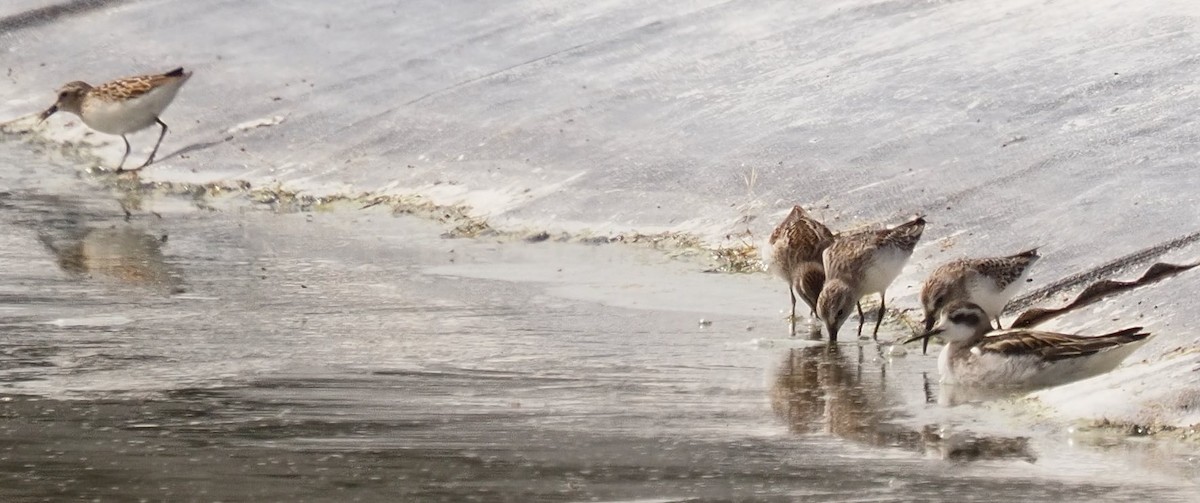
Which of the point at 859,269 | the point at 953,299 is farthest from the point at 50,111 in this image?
the point at 953,299

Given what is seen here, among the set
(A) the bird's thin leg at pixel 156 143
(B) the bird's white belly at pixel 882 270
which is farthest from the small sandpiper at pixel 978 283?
(A) the bird's thin leg at pixel 156 143

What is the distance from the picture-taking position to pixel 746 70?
1405 centimetres

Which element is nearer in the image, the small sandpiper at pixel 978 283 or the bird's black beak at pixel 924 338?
the bird's black beak at pixel 924 338

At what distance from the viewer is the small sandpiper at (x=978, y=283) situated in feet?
30.6

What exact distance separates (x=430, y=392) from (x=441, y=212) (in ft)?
14.5

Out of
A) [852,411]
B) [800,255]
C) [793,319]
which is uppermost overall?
[800,255]

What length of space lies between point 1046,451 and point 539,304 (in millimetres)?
3597

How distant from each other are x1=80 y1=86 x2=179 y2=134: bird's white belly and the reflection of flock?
5741mm

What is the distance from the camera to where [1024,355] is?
8320mm

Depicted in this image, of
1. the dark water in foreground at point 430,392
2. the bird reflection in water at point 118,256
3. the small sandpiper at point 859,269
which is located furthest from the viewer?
the bird reflection in water at point 118,256

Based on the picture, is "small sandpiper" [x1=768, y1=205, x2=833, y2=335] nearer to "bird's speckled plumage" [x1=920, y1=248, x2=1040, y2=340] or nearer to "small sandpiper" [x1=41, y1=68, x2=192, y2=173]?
"bird's speckled plumage" [x1=920, y1=248, x2=1040, y2=340]

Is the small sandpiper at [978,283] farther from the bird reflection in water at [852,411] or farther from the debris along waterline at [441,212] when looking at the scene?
the debris along waterline at [441,212]

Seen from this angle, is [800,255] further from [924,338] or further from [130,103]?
[130,103]

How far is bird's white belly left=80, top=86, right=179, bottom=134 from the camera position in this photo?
14.9 metres
